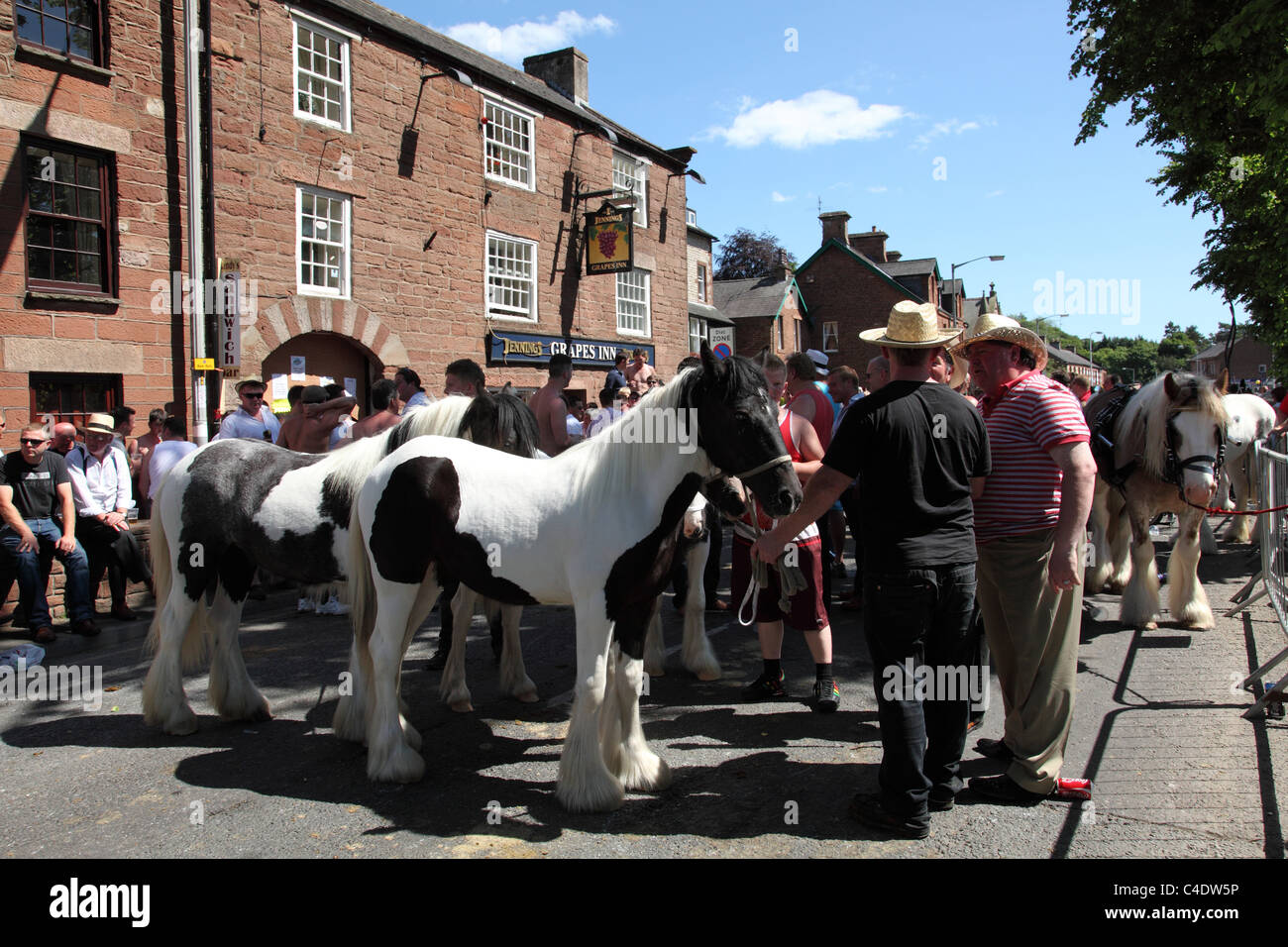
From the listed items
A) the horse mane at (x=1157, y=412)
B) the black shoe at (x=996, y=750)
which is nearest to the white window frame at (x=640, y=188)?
the horse mane at (x=1157, y=412)

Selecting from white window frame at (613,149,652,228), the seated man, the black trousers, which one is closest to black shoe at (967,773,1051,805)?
the seated man

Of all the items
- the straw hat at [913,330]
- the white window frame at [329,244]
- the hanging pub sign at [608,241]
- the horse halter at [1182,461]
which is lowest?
the horse halter at [1182,461]

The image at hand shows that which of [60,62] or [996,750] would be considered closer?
[996,750]

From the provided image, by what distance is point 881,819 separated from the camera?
11.2 feet

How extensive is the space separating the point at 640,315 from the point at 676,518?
20789 mm

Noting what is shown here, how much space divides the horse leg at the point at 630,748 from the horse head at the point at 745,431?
1080mm

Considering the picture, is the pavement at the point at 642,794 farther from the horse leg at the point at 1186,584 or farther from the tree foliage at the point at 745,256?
the tree foliage at the point at 745,256

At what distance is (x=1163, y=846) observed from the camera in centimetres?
323

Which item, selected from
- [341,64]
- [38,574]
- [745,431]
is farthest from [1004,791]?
[341,64]

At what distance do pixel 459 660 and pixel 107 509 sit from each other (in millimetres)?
5400

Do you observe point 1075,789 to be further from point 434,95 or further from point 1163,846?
point 434,95

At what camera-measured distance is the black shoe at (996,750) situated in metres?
4.23

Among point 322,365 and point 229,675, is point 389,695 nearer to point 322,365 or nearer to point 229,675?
point 229,675

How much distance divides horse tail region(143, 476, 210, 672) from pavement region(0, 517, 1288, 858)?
1.65 ft
